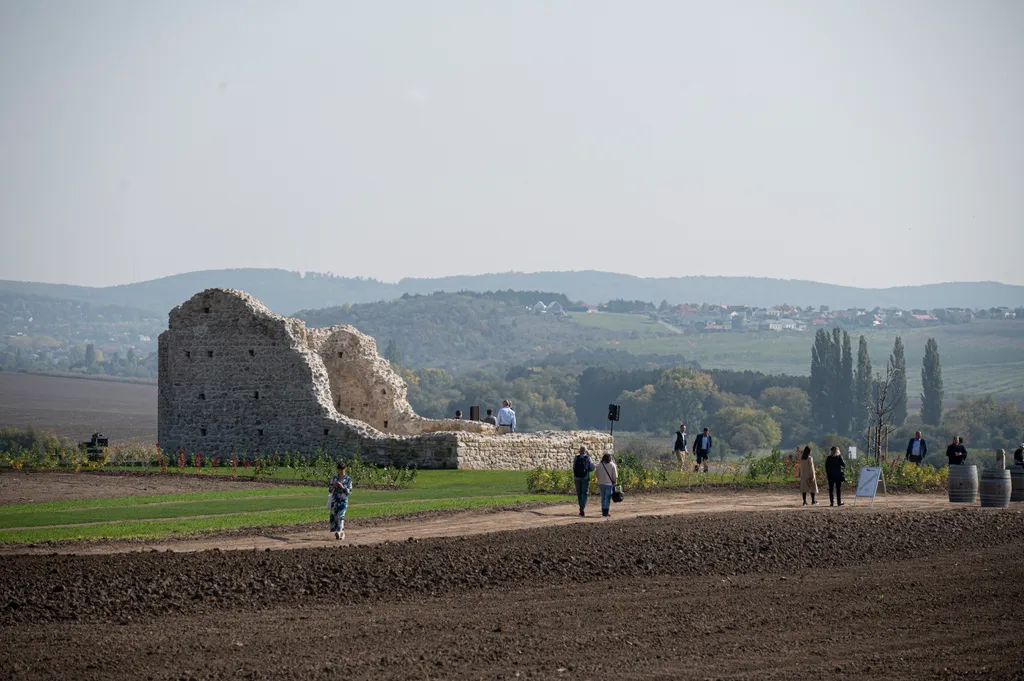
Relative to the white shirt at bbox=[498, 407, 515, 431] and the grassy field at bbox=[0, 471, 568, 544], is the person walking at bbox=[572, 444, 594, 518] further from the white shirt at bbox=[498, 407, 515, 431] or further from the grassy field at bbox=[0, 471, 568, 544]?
the white shirt at bbox=[498, 407, 515, 431]

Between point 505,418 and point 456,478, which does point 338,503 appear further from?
point 505,418

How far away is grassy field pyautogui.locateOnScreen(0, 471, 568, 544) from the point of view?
2271 cm

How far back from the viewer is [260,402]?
3859cm

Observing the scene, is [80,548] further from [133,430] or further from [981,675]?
[133,430]

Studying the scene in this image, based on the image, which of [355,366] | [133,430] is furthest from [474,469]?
[133,430]

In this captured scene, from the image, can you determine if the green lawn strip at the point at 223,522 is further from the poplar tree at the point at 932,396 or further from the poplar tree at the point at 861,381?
the poplar tree at the point at 932,396

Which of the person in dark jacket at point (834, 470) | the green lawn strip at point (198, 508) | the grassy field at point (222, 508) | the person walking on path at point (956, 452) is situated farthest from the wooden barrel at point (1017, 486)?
the green lawn strip at point (198, 508)

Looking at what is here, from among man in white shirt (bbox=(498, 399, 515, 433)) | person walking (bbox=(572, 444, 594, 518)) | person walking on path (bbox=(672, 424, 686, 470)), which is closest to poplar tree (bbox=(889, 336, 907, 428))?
man in white shirt (bbox=(498, 399, 515, 433))

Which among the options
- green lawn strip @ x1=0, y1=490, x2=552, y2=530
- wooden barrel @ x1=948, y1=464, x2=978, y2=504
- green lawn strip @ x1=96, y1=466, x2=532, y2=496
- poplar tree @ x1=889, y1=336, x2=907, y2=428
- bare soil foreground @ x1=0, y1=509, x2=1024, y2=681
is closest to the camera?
bare soil foreground @ x1=0, y1=509, x2=1024, y2=681

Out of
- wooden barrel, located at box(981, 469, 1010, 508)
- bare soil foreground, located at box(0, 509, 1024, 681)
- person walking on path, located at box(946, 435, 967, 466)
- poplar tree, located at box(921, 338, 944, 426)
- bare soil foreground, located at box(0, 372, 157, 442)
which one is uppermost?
person walking on path, located at box(946, 435, 967, 466)

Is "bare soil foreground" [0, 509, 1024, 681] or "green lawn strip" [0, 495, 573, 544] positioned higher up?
"bare soil foreground" [0, 509, 1024, 681]

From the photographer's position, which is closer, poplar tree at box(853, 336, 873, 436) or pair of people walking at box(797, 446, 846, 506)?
pair of people walking at box(797, 446, 846, 506)

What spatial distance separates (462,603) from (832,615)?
171 inches

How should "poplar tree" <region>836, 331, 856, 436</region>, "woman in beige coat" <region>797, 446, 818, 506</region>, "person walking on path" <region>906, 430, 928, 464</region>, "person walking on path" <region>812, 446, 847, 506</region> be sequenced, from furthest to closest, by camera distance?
"poplar tree" <region>836, 331, 856, 436</region>, "person walking on path" <region>906, 430, 928, 464</region>, "woman in beige coat" <region>797, 446, 818, 506</region>, "person walking on path" <region>812, 446, 847, 506</region>
